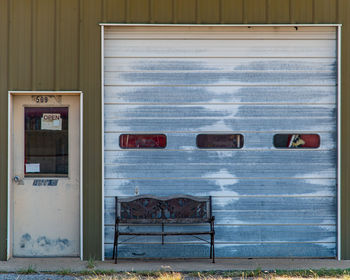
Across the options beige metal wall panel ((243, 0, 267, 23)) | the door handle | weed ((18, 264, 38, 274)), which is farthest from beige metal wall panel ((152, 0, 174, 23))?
weed ((18, 264, 38, 274))

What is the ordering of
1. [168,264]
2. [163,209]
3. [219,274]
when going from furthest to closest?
[163,209]
[168,264]
[219,274]

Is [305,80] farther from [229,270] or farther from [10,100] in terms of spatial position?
[10,100]

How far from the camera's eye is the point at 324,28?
8492mm

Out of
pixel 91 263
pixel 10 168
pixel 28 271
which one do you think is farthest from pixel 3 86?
pixel 91 263

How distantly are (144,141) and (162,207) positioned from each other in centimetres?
98

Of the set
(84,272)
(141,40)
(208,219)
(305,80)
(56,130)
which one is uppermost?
(141,40)

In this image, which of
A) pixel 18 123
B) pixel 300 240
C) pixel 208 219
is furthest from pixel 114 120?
pixel 300 240

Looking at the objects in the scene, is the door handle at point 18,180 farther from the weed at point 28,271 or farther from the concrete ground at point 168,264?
the weed at point 28,271

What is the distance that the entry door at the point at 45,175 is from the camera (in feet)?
27.6

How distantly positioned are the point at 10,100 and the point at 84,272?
8.73 ft

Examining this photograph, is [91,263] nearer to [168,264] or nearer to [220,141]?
[168,264]

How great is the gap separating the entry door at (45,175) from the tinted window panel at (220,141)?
180cm

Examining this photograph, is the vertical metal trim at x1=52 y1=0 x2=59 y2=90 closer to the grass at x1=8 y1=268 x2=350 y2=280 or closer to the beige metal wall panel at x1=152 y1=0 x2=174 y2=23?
the beige metal wall panel at x1=152 y1=0 x2=174 y2=23

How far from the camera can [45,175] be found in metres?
8.49
